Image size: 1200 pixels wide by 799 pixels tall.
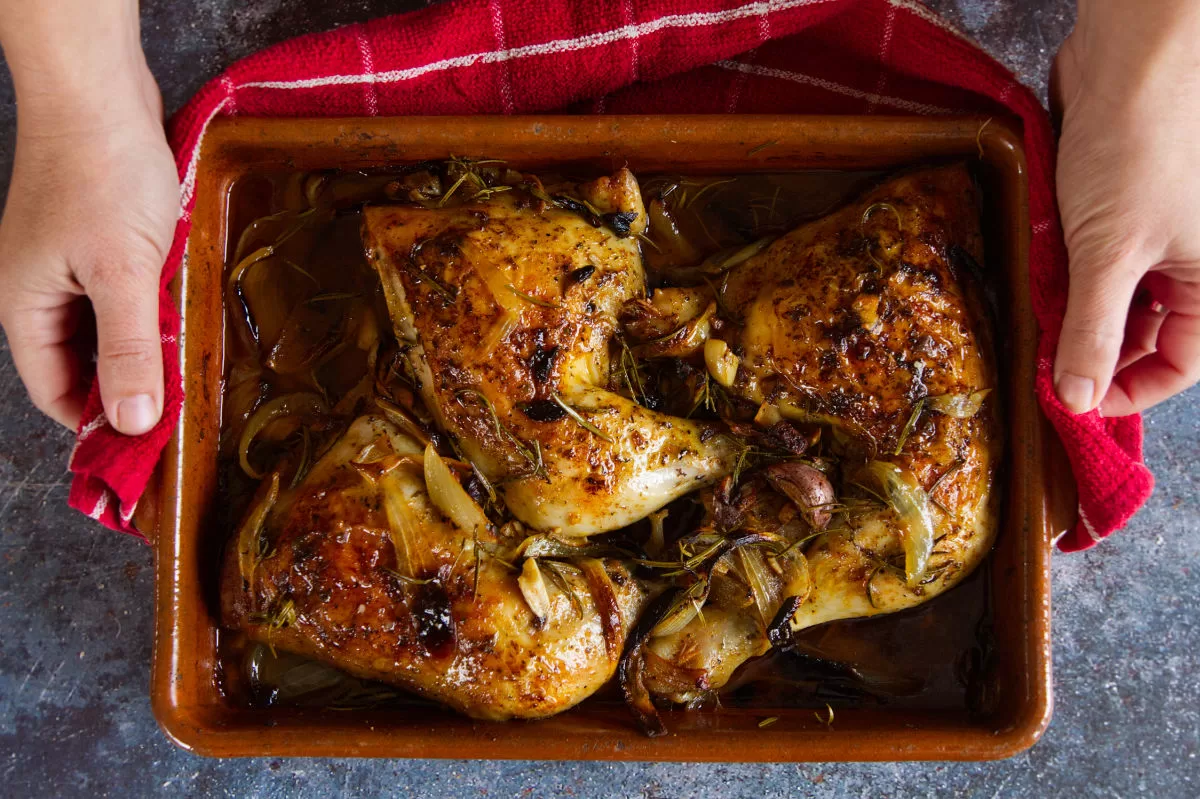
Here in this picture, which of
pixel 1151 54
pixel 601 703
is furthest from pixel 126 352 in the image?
pixel 1151 54

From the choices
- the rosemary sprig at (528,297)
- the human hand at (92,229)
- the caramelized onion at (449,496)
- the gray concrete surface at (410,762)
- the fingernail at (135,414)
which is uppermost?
the human hand at (92,229)

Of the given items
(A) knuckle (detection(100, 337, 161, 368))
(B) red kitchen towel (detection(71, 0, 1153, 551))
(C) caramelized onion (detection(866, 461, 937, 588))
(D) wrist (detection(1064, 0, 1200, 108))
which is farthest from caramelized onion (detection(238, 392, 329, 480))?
(D) wrist (detection(1064, 0, 1200, 108))

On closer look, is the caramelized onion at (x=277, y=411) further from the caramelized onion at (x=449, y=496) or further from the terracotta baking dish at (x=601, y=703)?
the caramelized onion at (x=449, y=496)

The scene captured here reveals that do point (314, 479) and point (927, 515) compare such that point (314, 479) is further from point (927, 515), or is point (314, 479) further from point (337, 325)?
point (927, 515)

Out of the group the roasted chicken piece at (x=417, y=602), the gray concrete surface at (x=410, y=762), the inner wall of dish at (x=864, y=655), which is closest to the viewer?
the roasted chicken piece at (x=417, y=602)

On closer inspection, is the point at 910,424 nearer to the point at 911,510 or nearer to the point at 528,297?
the point at 911,510

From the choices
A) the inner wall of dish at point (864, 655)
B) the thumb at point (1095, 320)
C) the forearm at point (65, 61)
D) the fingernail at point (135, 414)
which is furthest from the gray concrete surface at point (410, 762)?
the thumb at point (1095, 320)
